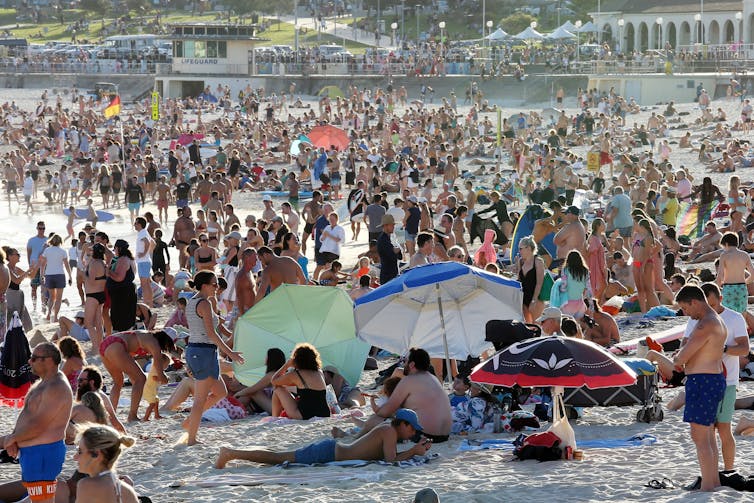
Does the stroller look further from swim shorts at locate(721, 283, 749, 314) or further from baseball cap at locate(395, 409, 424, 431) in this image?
swim shorts at locate(721, 283, 749, 314)

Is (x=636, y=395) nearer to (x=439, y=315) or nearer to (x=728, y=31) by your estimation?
(x=439, y=315)

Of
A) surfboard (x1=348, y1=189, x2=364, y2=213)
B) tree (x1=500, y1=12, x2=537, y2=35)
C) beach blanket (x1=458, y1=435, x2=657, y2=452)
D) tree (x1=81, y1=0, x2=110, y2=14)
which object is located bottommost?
beach blanket (x1=458, y1=435, x2=657, y2=452)

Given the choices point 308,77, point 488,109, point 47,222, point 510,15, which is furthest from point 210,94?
point 510,15

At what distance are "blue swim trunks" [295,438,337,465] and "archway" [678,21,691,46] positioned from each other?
158 ft

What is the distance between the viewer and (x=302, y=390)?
339 inches

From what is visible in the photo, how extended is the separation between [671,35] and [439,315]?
47.6 m

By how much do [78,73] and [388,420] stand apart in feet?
159

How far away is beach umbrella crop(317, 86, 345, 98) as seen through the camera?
46.6 metres

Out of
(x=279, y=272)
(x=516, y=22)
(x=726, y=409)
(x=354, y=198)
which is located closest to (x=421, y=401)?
(x=726, y=409)

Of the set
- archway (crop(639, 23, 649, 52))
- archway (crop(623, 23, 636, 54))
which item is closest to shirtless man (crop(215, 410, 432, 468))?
archway (crop(639, 23, 649, 52))

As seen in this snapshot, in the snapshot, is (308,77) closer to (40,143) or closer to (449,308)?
(40,143)

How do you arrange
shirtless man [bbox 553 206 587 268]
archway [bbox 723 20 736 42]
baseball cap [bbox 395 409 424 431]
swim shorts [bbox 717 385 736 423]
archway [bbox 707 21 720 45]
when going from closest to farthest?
1. swim shorts [bbox 717 385 736 423]
2. baseball cap [bbox 395 409 424 431]
3. shirtless man [bbox 553 206 587 268]
4. archway [bbox 723 20 736 42]
5. archway [bbox 707 21 720 45]

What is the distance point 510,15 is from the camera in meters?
73.3

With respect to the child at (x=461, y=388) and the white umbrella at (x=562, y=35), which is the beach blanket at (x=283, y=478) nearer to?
the child at (x=461, y=388)
